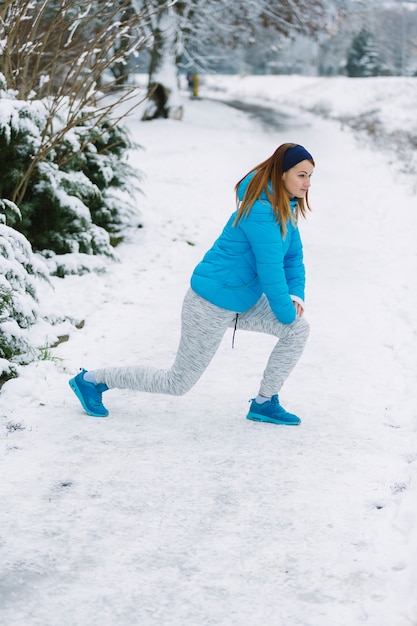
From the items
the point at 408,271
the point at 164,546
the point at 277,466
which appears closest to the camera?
the point at 164,546

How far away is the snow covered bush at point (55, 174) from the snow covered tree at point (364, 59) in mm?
60285

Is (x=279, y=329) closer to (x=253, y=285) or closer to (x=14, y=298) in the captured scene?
(x=253, y=285)

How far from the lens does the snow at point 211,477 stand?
2.63 m

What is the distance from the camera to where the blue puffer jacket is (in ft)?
11.7

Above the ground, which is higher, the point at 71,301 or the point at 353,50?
the point at 353,50

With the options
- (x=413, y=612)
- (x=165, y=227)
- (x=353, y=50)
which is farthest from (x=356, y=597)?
(x=353, y=50)

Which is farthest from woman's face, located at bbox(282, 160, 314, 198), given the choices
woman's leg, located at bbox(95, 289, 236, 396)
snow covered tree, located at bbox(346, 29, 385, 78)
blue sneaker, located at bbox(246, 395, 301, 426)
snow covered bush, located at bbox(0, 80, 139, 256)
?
snow covered tree, located at bbox(346, 29, 385, 78)

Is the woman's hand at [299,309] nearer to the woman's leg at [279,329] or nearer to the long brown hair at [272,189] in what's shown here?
the woman's leg at [279,329]

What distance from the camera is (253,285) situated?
3744mm

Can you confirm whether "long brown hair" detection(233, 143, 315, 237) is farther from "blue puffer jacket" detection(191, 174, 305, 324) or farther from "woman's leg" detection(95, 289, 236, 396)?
"woman's leg" detection(95, 289, 236, 396)

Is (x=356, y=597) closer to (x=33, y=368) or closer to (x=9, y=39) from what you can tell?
(x=33, y=368)

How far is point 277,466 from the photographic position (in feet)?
12.0

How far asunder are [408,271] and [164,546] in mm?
5659

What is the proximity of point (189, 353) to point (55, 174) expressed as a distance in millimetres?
3930
